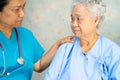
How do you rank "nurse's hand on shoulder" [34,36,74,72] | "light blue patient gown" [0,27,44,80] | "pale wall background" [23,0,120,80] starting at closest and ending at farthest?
"light blue patient gown" [0,27,44,80] → "nurse's hand on shoulder" [34,36,74,72] → "pale wall background" [23,0,120,80]

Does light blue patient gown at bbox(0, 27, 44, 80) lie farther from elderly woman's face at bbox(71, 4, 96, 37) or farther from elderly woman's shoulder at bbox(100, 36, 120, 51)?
elderly woman's shoulder at bbox(100, 36, 120, 51)

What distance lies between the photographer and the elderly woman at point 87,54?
5.51ft

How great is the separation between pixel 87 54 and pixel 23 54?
1.43 feet

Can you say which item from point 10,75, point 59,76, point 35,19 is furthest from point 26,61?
point 35,19

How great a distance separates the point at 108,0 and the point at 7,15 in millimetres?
781

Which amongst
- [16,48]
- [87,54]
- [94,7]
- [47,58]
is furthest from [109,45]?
[16,48]

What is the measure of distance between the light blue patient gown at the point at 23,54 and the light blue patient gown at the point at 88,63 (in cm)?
19

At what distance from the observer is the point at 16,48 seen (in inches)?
72.9

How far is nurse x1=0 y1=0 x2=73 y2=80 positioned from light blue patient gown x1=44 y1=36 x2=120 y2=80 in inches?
4.4

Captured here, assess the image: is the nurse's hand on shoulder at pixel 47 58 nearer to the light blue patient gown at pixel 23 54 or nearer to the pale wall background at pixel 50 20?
the light blue patient gown at pixel 23 54

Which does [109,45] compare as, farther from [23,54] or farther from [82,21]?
[23,54]

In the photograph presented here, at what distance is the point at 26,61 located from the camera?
1875 millimetres

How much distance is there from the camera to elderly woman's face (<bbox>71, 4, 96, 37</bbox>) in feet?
5.65

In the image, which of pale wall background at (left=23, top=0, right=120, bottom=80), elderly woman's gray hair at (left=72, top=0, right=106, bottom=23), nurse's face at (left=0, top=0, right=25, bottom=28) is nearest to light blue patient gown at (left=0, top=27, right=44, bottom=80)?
nurse's face at (left=0, top=0, right=25, bottom=28)
